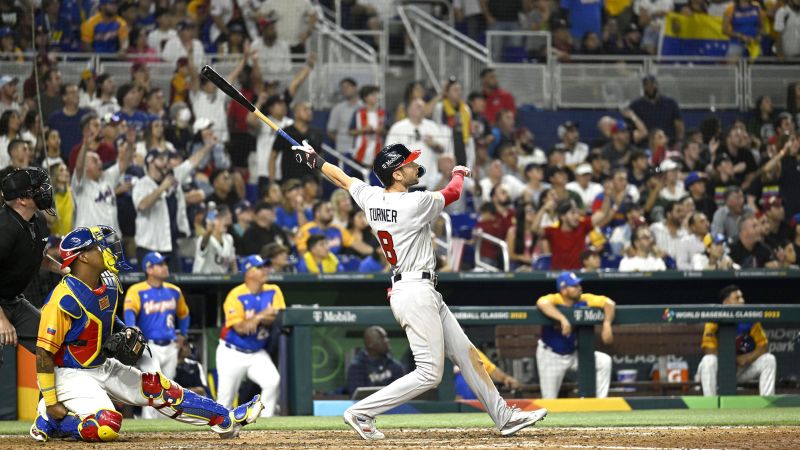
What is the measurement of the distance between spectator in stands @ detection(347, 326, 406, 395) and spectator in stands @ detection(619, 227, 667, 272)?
3162 millimetres

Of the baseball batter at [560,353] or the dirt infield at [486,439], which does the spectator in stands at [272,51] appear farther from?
the dirt infield at [486,439]

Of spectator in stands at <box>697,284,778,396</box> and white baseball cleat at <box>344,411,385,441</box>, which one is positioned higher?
white baseball cleat at <box>344,411,385,441</box>

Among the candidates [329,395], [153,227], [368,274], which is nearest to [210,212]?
[153,227]

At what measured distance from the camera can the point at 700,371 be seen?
1124cm

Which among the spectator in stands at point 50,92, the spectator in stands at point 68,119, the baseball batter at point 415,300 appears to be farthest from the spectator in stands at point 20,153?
the baseball batter at point 415,300

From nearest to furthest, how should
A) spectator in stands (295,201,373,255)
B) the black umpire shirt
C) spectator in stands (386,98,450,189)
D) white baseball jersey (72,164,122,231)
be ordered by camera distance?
the black umpire shirt → white baseball jersey (72,164,122,231) → spectator in stands (295,201,373,255) → spectator in stands (386,98,450,189)

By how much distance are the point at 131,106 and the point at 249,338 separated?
3788mm

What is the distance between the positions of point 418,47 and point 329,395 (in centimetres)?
701

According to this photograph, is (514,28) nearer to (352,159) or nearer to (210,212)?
(352,159)

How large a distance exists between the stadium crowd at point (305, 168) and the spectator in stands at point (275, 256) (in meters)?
0.02

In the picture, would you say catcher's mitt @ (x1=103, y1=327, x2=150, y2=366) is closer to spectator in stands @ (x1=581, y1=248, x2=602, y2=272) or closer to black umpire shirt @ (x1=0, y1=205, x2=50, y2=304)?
black umpire shirt @ (x1=0, y1=205, x2=50, y2=304)

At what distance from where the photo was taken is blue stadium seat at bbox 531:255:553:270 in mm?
13312

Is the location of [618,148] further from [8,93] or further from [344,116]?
[8,93]

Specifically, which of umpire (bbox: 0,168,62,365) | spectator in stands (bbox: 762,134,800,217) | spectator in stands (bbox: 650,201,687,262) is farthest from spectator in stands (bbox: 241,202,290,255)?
spectator in stands (bbox: 762,134,800,217)
